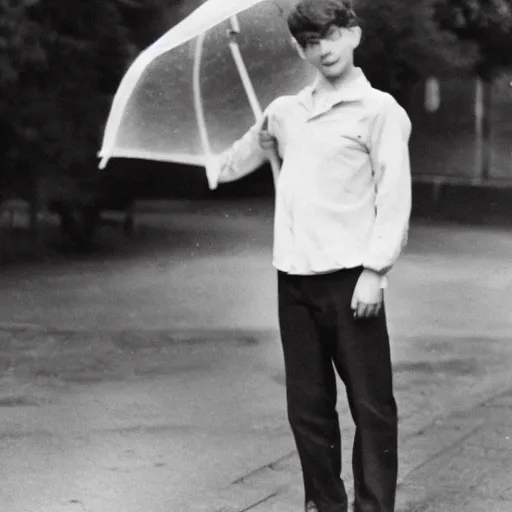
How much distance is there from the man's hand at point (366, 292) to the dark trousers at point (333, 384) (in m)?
0.05

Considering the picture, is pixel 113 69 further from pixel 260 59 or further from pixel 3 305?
pixel 260 59

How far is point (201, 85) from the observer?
467 centimetres

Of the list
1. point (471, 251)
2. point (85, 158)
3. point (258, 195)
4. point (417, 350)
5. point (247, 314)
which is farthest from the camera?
point (258, 195)

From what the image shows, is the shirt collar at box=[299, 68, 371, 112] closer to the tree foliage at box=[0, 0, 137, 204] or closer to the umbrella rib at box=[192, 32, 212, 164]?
the umbrella rib at box=[192, 32, 212, 164]

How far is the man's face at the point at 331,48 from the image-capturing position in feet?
13.9

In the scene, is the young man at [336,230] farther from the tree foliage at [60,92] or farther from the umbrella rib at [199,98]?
the tree foliage at [60,92]

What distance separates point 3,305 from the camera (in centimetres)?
1106

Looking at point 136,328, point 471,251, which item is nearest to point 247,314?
point 136,328

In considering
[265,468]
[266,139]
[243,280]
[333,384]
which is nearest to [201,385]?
[265,468]

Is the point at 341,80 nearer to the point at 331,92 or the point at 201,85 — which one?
the point at 331,92

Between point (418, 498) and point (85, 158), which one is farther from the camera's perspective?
point (85, 158)

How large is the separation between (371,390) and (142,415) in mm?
2737

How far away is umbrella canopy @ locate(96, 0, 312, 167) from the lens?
4582mm

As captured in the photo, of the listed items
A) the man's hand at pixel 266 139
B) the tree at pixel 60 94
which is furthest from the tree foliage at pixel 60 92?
the man's hand at pixel 266 139
